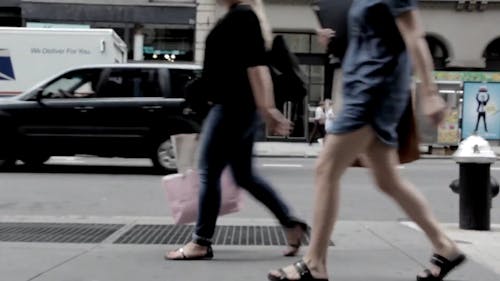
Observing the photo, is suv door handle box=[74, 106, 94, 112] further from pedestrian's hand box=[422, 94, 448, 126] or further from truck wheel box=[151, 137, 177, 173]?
pedestrian's hand box=[422, 94, 448, 126]

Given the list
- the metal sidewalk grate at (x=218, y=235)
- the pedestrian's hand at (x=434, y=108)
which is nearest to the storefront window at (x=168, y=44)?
the metal sidewalk grate at (x=218, y=235)

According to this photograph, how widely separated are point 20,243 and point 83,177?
6.30m

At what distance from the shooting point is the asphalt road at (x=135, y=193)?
27.0ft

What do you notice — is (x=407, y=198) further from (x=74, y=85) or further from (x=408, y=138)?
(x=74, y=85)

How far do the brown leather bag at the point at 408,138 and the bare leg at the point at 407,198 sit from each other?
0.28ft

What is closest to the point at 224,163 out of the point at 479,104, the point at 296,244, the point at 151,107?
the point at 296,244

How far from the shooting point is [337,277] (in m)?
4.40

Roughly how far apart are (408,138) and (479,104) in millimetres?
19629

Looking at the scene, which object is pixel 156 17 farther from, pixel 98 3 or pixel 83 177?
pixel 83 177

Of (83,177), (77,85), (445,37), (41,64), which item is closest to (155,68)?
(77,85)

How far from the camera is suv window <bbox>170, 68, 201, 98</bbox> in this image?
12031 millimetres

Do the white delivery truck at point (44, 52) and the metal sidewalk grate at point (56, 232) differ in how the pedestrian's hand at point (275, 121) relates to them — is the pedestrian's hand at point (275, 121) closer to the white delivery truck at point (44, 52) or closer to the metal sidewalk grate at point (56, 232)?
the metal sidewalk grate at point (56, 232)

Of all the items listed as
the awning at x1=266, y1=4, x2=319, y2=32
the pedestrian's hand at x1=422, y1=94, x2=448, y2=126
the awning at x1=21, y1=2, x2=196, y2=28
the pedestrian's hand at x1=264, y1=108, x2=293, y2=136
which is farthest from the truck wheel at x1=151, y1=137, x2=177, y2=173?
the awning at x1=266, y1=4, x2=319, y2=32

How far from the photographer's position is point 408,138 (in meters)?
4.16
